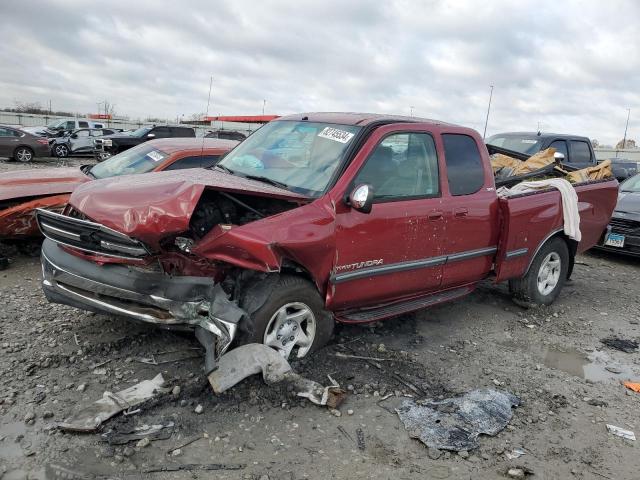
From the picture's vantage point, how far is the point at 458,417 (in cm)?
343

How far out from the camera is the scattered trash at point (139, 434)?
9.62 ft

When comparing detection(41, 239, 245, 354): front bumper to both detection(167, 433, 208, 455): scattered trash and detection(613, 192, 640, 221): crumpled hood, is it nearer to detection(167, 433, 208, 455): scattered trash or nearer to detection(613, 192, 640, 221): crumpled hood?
detection(167, 433, 208, 455): scattered trash

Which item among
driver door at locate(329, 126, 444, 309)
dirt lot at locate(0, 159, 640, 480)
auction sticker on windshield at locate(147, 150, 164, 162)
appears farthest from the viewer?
auction sticker on windshield at locate(147, 150, 164, 162)

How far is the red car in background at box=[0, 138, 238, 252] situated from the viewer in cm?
561

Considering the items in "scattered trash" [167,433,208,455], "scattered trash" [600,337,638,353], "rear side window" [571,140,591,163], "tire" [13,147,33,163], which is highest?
"rear side window" [571,140,591,163]

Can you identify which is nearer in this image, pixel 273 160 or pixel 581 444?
pixel 581 444

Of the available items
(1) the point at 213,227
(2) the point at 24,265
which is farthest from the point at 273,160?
(2) the point at 24,265

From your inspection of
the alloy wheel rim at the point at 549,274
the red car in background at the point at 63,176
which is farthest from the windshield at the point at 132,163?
the alloy wheel rim at the point at 549,274

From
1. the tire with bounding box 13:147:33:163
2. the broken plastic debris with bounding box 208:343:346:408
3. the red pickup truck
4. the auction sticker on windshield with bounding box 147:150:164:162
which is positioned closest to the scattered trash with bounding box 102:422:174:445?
the broken plastic debris with bounding box 208:343:346:408

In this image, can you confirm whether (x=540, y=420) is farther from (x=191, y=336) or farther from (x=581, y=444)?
(x=191, y=336)

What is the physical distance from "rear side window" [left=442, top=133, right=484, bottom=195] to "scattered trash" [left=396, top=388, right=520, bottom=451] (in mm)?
1768

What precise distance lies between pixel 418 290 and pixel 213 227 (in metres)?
1.92

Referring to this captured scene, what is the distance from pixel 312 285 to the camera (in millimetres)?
3789

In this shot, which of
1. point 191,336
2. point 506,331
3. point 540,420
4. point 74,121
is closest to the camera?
point 540,420
